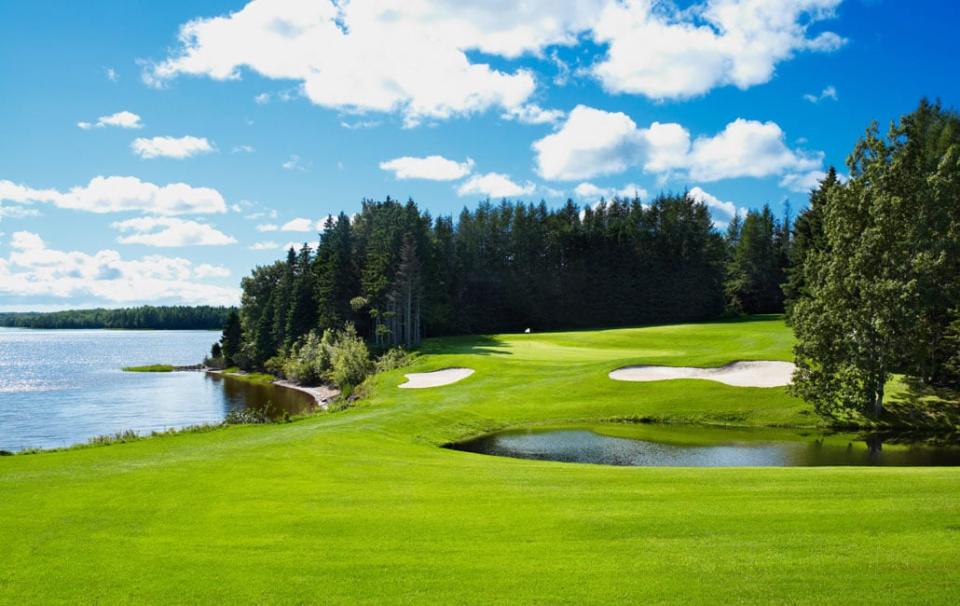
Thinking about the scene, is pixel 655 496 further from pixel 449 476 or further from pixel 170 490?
pixel 170 490

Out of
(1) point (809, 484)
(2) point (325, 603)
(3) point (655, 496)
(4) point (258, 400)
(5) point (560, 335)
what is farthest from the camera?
(5) point (560, 335)

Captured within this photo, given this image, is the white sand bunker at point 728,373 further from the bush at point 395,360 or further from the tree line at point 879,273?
the bush at point 395,360

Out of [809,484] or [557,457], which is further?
[557,457]

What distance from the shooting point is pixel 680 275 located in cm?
9162

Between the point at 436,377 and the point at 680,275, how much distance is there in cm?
6042

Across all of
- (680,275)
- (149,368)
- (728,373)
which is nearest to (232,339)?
(149,368)

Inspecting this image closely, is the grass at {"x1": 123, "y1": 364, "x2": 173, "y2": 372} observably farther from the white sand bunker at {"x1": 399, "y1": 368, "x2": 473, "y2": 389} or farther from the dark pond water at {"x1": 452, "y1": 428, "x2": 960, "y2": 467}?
the dark pond water at {"x1": 452, "y1": 428, "x2": 960, "y2": 467}

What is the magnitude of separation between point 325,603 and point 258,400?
50.7 m

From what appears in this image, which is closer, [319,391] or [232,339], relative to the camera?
[319,391]

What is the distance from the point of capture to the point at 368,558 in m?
8.97

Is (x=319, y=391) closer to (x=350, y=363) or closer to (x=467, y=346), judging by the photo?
(x=350, y=363)

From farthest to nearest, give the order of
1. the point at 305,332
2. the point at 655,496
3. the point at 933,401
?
the point at 305,332 < the point at 933,401 < the point at 655,496

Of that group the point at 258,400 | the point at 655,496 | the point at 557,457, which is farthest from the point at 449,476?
the point at 258,400

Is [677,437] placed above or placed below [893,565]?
below
